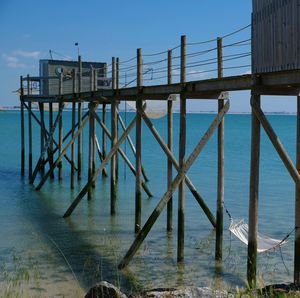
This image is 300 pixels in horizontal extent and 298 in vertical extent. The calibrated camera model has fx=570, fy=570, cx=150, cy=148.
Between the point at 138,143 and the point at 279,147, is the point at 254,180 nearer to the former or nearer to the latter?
the point at 279,147

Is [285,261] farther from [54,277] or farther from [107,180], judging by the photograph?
[107,180]

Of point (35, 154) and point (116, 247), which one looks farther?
point (35, 154)

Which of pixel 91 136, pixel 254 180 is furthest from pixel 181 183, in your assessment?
pixel 91 136

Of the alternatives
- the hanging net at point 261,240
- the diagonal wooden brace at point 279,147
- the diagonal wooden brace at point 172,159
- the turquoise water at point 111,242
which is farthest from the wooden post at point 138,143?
the diagonal wooden brace at point 279,147

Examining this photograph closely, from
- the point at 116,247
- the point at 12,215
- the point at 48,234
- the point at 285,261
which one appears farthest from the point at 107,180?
the point at 285,261

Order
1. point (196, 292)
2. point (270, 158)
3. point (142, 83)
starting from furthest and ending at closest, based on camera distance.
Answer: point (270, 158), point (142, 83), point (196, 292)

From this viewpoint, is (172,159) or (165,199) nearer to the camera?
(165,199)

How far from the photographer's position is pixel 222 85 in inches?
364

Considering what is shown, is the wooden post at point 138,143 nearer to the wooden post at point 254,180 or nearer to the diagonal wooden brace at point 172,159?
the diagonal wooden brace at point 172,159

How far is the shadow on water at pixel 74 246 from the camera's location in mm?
9445

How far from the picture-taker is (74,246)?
1182cm

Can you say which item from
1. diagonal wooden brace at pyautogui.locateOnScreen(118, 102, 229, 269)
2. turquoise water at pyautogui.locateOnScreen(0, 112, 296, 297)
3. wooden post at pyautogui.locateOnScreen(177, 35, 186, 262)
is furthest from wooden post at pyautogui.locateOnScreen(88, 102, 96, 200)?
diagonal wooden brace at pyautogui.locateOnScreen(118, 102, 229, 269)

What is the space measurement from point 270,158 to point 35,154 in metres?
15.8

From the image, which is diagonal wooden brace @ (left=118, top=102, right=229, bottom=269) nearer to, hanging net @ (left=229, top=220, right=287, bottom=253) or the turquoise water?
the turquoise water
